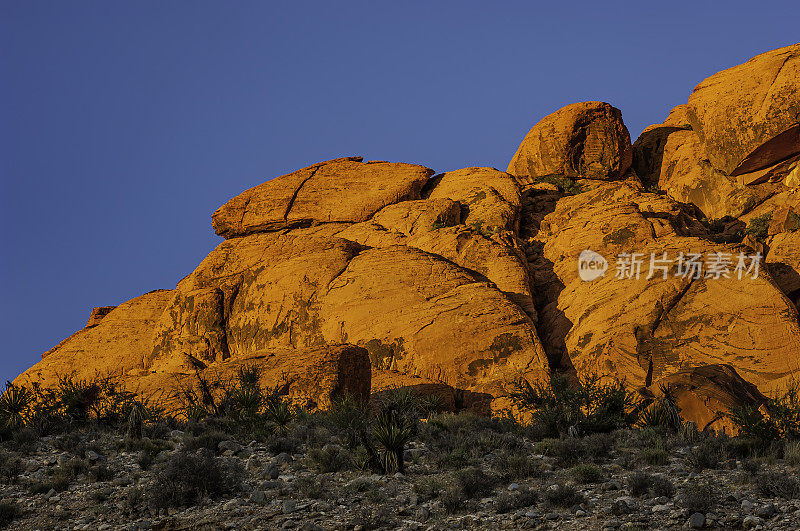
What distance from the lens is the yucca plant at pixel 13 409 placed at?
20.4m

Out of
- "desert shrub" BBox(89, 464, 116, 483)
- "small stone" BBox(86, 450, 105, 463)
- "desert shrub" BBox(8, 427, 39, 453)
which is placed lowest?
"desert shrub" BBox(89, 464, 116, 483)

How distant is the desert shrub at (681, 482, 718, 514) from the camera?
41.6 ft

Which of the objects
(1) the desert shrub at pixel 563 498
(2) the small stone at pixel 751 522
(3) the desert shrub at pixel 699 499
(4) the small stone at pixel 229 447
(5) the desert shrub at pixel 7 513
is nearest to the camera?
(2) the small stone at pixel 751 522

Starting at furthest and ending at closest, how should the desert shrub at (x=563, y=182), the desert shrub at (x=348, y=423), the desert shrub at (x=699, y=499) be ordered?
the desert shrub at (x=563, y=182) → the desert shrub at (x=348, y=423) → the desert shrub at (x=699, y=499)

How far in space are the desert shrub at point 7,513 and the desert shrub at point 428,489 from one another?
729 cm

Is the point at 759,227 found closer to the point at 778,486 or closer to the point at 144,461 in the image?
the point at 778,486

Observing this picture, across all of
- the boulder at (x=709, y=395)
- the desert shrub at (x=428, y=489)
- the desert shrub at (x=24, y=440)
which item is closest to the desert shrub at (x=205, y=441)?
the desert shrub at (x=24, y=440)

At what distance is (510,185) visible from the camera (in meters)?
42.9

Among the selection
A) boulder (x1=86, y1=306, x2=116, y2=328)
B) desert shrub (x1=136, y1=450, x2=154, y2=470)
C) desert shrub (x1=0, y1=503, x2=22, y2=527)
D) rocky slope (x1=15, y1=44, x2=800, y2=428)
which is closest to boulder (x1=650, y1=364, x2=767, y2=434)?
rocky slope (x1=15, y1=44, x2=800, y2=428)

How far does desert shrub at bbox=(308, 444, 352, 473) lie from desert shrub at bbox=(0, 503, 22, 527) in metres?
5.66

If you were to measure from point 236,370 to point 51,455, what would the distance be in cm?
967

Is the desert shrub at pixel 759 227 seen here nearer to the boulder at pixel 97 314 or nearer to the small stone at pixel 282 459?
the small stone at pixel 282 459

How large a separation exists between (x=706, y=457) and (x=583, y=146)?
32.3 metres

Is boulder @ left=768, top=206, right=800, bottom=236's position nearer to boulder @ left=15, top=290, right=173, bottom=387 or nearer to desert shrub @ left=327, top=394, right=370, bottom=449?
desert shrub @ left=327, top=394, right=370, bottom=449
